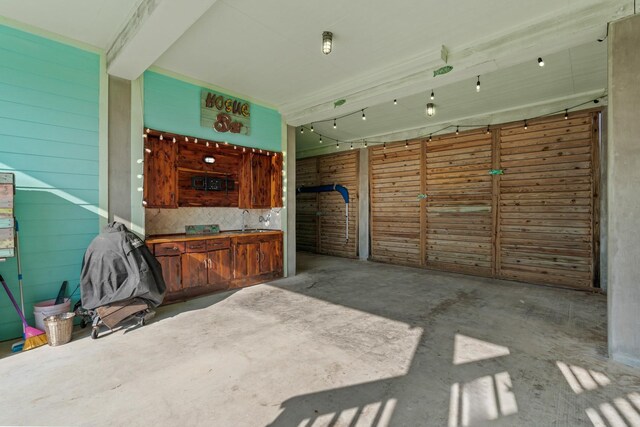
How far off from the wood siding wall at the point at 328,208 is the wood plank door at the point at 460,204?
2120mm

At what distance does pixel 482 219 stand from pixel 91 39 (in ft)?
22.8

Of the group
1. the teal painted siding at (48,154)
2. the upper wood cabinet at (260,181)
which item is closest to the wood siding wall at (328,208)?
the upper wood cabinet at (260,181)

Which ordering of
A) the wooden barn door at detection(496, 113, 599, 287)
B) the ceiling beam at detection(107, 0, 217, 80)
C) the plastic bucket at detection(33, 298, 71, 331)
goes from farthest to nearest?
the wooden barn door at detection(496, 113, 599, 287), the plastic bucket at detection(33, 298, 71, 331), the ceiling beam at detection(107, 0, 217, 80)

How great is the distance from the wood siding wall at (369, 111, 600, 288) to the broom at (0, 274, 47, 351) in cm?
646

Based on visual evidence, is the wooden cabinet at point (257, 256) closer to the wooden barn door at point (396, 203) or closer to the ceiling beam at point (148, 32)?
the ceiling beam at point (148, 32)

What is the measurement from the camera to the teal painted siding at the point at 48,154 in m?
3.11

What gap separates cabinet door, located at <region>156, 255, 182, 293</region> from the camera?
409 centimetres

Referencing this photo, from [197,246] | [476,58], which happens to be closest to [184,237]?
[197,246]

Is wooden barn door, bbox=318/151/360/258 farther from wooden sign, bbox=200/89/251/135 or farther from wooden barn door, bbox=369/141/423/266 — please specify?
wooden sign, bbox=200/89/251/135

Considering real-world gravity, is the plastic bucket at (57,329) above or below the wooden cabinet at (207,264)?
below

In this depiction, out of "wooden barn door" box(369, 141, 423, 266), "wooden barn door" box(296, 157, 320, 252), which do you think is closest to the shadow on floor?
"wooden barn door" box(369, 141, 423, 266)

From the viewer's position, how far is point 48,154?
10.9 feet

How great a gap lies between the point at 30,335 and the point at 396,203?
264 inches

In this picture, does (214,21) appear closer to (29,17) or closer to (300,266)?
(29,17)
